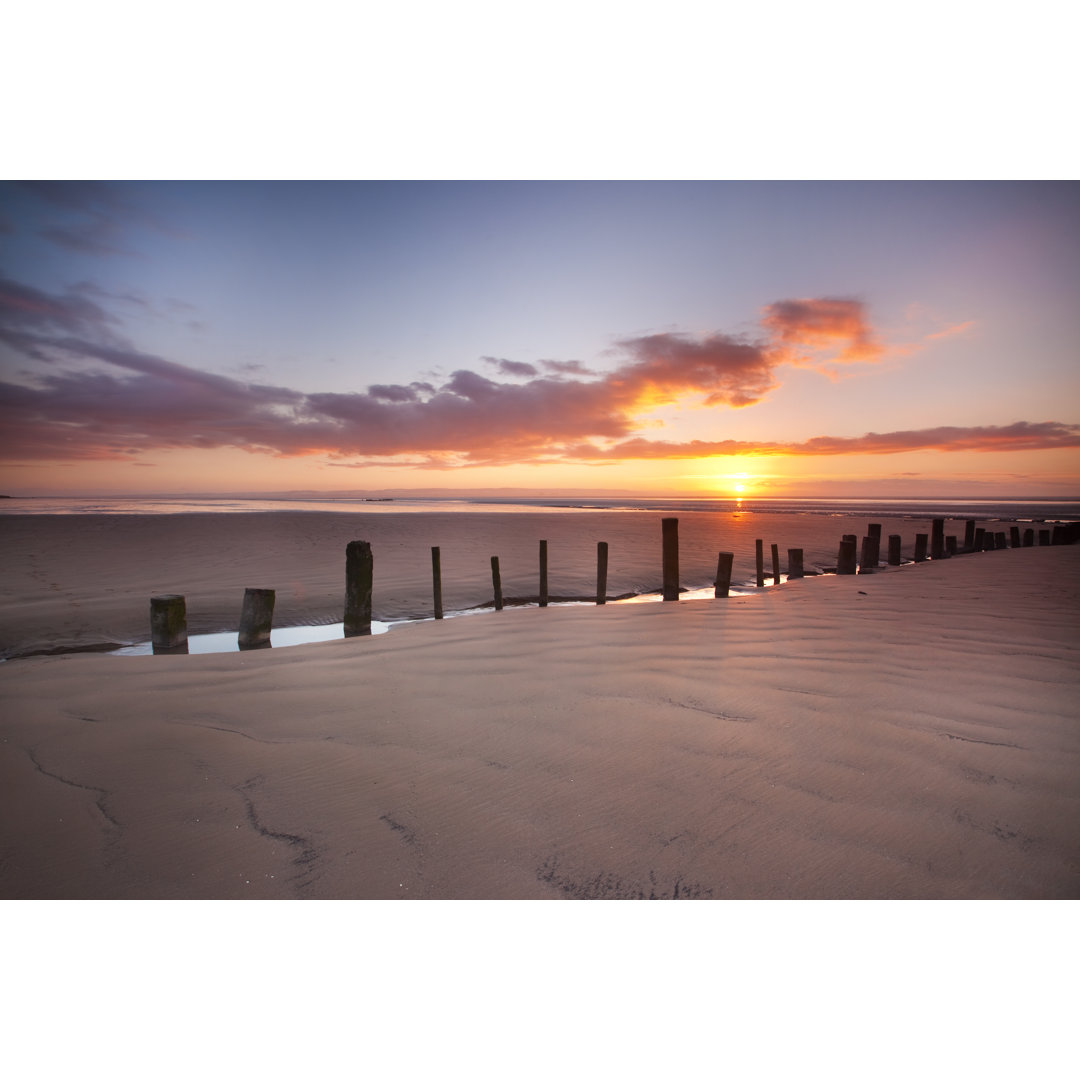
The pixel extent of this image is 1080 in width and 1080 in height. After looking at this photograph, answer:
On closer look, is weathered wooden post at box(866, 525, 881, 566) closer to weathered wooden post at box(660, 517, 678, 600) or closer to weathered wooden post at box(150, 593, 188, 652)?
weathered wooden post at box(660, 517, 678, 600)

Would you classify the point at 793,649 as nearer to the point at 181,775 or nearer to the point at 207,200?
the point at 181,775

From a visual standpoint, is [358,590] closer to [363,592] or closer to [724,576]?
[363,592]

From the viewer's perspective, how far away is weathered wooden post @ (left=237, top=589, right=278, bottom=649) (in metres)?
5.07

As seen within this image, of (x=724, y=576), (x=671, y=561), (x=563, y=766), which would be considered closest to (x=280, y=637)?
(x=671, y=561)

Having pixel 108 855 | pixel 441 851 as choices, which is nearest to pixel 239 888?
pixel 108 855

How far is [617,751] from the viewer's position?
7.13 feet

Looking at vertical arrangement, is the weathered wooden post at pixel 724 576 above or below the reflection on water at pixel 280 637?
above

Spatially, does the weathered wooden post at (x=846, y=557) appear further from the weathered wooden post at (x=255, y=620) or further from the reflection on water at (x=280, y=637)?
the weathered wooden post at (x=255, y=620)

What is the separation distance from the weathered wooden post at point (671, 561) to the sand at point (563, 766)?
2618mm

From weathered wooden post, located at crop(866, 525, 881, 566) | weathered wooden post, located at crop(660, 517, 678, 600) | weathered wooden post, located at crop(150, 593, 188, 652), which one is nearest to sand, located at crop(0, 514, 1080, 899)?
weathered wooden post, located at crop(150, 593, 188, 652)

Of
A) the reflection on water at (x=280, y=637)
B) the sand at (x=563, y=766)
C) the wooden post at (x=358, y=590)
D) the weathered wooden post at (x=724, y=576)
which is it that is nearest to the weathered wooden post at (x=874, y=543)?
the weathered wooden post at (x=724, y=576)

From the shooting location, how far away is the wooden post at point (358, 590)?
5656 mm

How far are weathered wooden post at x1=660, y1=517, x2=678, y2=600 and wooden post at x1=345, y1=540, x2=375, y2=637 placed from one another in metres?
3.60

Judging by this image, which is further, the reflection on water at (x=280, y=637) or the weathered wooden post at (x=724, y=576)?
the weathered wooden post at (x=724, y=576)
